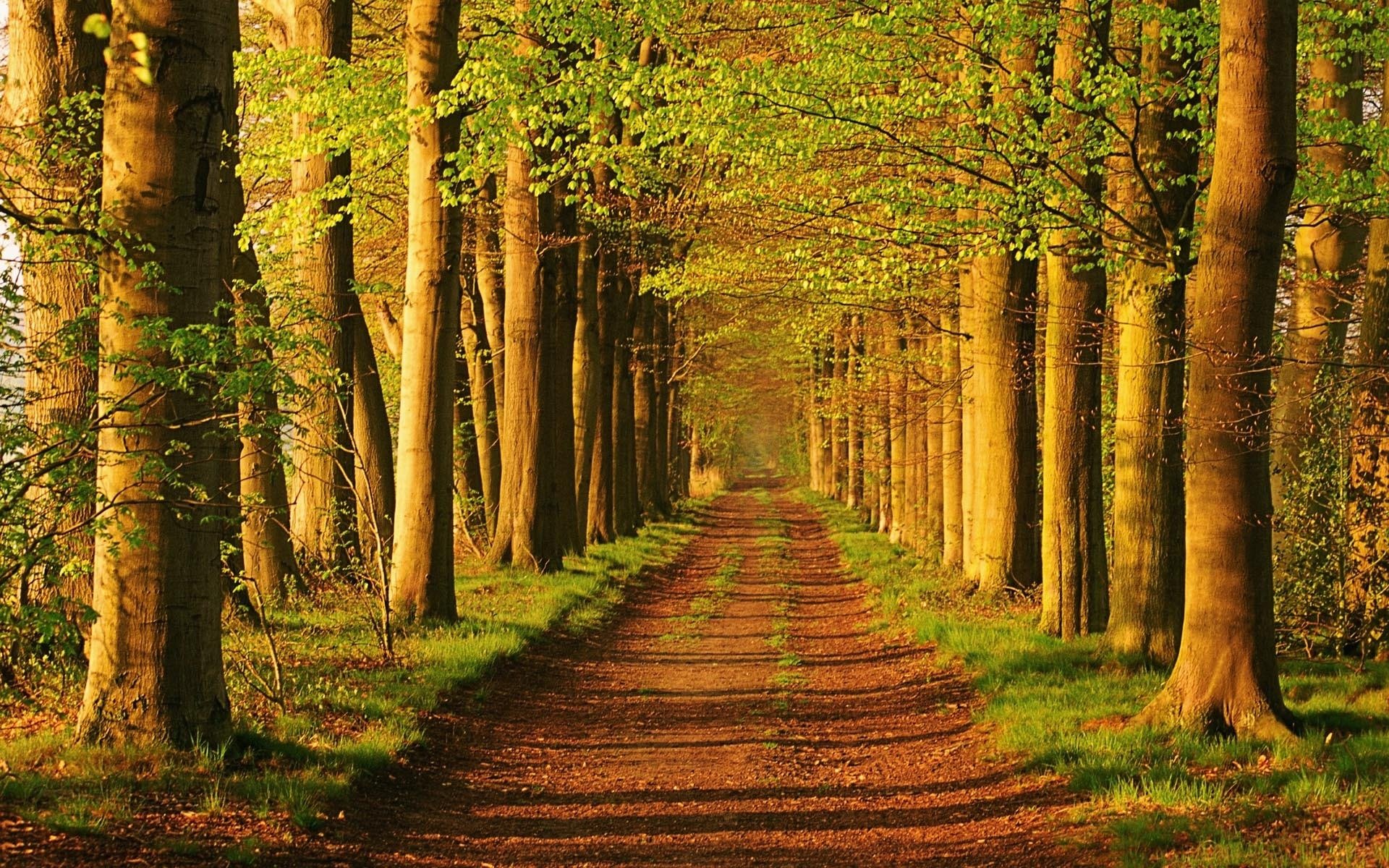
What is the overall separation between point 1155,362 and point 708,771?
15.8 feet

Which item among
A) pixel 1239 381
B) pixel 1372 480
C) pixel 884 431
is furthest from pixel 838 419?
pixel 1239 381

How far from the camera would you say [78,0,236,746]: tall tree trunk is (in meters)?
6.69

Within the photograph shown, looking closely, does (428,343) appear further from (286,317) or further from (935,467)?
(935,467)

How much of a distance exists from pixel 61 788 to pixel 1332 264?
1412 cm

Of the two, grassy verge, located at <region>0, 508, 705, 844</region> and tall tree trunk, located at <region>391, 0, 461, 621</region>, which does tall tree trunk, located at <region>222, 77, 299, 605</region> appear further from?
tall tree trunk, located at <region>391, 0, 461, 621</region>

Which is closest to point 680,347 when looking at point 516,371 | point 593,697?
point 516,371

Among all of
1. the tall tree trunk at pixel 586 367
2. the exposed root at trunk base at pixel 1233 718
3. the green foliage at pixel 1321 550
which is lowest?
the exposed root at trunk base at pixel 1233 718

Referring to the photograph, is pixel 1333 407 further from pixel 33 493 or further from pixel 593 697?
pixel 33 493

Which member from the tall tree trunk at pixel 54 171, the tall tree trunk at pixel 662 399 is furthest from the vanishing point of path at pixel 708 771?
the tall tree trunk at pixel 662 399

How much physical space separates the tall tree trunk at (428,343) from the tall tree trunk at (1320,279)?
8.49 meters

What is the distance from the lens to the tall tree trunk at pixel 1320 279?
11.4 metres

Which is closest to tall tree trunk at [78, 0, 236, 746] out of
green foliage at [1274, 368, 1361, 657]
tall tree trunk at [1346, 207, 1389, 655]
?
green foliage at [1274, 368, 1361, 657]

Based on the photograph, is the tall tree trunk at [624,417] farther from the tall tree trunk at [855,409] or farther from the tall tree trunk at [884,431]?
the tall tree trunk at [884,431]

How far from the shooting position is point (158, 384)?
6.58 metres
